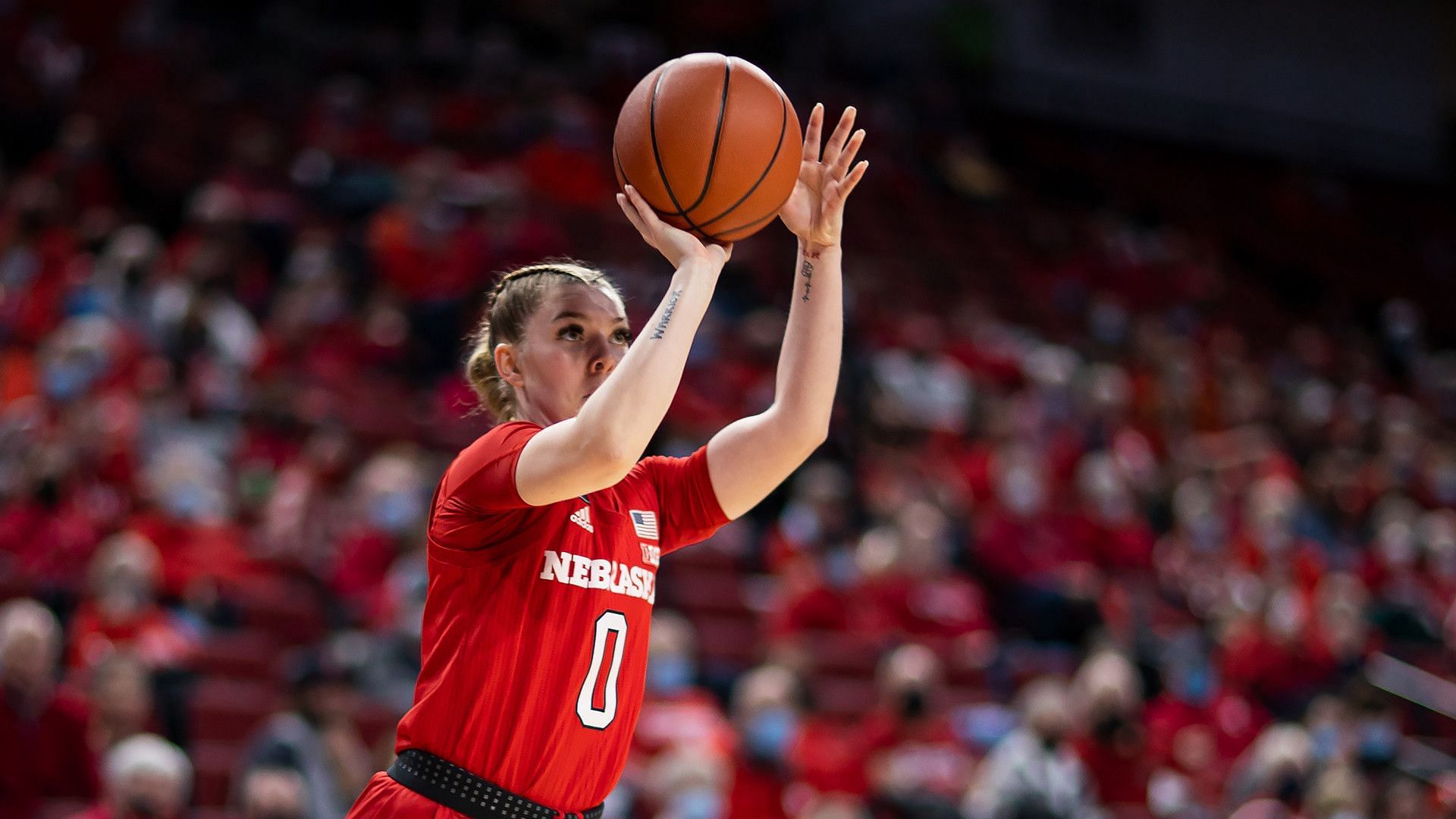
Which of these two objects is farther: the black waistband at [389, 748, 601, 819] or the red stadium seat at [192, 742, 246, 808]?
the red stadium seat at [192, 742, 246, 808]

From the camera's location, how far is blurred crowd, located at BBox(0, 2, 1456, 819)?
5.53 m

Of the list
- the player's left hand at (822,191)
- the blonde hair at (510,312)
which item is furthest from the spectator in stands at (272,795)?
the player's left hand at (822,191)

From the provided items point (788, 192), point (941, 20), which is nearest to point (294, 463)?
point (788, 192)

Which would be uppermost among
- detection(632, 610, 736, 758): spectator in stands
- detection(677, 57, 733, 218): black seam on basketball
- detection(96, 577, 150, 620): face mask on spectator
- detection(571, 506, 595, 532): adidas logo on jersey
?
detection(677, 57, 733, 218): black seam on basketball

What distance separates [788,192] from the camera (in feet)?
8.07

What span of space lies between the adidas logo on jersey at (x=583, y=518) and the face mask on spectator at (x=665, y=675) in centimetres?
376

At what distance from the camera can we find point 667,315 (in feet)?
6.93

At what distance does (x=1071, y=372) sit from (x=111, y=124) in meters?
6.77

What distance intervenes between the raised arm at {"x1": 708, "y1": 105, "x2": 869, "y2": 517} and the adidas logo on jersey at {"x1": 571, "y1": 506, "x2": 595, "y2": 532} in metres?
0.29

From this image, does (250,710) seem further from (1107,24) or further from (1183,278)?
(1107,24)

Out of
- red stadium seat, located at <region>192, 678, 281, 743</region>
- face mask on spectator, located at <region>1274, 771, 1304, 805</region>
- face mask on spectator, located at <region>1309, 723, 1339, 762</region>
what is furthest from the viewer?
face mask on spectator, located at <region>1309, 723, 1339, 762</region>

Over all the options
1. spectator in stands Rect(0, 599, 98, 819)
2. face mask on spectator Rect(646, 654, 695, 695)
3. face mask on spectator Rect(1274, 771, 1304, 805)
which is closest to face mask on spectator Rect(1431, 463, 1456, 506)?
face mask on spectator Rect(1274, 771, 1304, 805)

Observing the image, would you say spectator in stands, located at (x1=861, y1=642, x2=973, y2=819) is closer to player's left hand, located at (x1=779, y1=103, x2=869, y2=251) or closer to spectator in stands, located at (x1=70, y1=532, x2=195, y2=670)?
spectator in stands, located at (x1=70, y1=532, x2=195, y2=670)

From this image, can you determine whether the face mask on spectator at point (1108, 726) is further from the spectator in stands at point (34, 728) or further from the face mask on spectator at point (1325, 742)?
the spectator in stands at point (34, 728)
